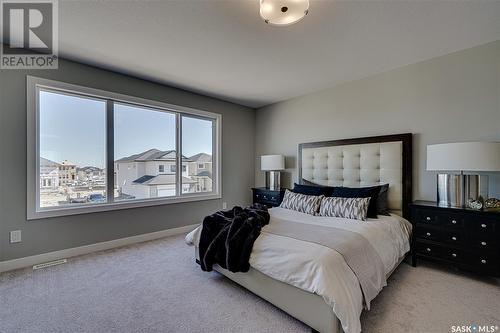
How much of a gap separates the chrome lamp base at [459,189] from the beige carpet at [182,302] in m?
0.79

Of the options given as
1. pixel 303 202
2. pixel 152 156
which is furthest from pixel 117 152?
pixel 303 202

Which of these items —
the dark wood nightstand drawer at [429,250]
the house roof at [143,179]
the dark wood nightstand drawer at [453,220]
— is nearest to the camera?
the dark wood nightstand drawer at [453,220]

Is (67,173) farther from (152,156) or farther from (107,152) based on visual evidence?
(152,156)

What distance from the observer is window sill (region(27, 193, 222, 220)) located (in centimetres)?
275

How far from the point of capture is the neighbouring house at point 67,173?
2959 mm

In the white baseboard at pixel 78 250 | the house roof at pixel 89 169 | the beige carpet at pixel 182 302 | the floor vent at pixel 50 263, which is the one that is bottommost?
the beige carpet at pixel 182 302

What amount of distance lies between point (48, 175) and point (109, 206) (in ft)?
2.63

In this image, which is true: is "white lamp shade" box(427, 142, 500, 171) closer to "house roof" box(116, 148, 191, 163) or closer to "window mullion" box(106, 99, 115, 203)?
"house roof" box(116, 148, 191, 163)

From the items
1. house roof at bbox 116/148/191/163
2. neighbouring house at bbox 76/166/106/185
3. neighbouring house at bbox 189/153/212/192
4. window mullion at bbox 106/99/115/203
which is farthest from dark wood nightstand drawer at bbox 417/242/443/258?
neighbouring house at bbox 76/166/106/185

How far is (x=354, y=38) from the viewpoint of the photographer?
7.85ft

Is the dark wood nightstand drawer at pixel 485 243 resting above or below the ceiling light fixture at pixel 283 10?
below

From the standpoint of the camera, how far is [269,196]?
4254 mm

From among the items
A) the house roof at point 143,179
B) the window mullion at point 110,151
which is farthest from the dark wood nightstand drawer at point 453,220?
the window mullion at point 110,151

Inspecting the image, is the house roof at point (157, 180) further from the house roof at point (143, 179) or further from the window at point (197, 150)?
the window at point (197, 150)
